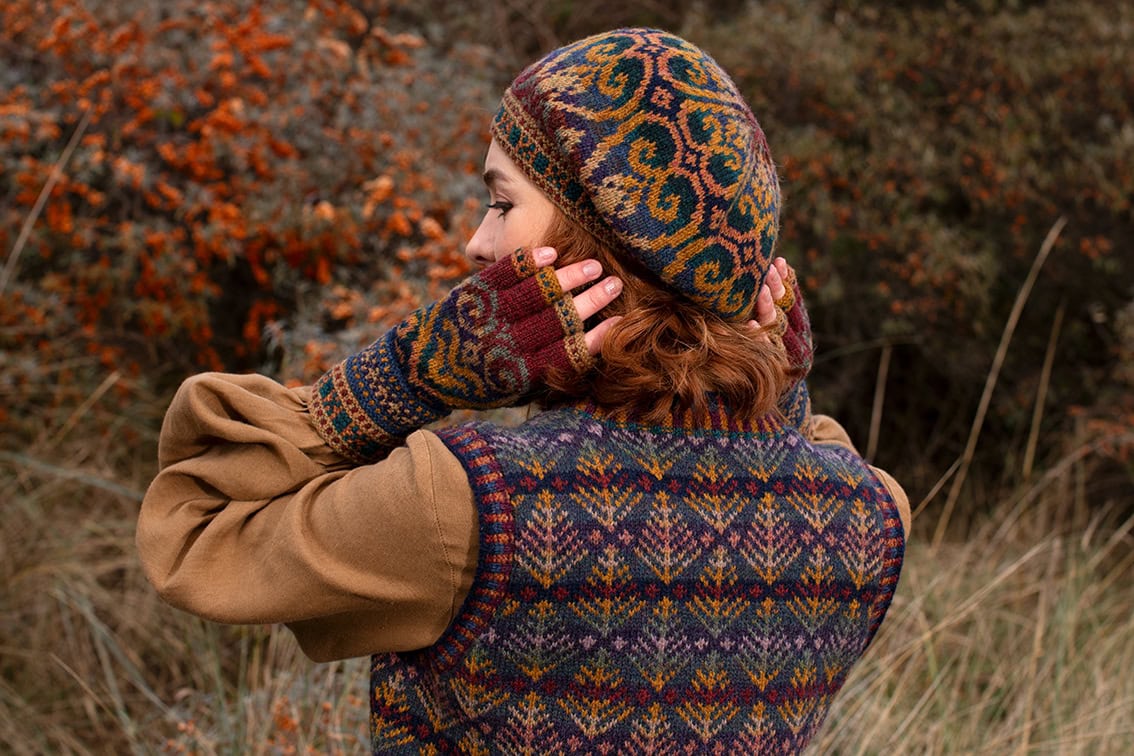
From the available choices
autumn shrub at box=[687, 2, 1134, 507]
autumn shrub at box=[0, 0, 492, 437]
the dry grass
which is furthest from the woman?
autumn shrub at box=[687, 2, 1134, 507]

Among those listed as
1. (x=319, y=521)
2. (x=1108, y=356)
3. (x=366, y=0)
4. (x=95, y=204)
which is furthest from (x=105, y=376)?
(x=1108, y=356)

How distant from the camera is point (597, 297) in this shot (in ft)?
5.12

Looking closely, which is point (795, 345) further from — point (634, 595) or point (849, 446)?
point (634, 595)

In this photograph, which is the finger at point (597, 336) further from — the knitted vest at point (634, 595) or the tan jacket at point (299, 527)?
the tan jacket at point (299, 527)

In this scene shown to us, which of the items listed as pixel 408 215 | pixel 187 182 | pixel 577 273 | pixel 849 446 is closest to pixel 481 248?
pixel 577 273

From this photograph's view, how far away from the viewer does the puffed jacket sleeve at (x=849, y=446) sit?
1782 mm

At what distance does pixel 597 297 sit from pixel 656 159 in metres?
0.19

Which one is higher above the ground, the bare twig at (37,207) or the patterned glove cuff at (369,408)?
the patterned glove cuff at (369,408)

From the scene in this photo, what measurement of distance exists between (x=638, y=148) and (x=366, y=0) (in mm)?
4867

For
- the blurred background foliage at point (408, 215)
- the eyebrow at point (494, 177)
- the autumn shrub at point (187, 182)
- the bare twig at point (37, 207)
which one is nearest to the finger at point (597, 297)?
the eyebrow at point (494, 177)

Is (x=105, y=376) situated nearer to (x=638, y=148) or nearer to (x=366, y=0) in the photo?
(x=366, y=0)

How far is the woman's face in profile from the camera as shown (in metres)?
1.62

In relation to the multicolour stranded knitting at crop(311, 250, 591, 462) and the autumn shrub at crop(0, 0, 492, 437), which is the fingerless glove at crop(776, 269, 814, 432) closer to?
the multicolour stranded knitting at crop(311, 250, 591, 462)

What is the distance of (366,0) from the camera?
5.99m
